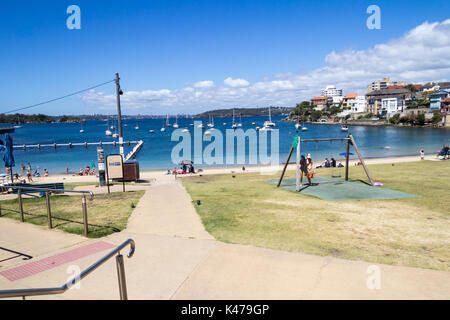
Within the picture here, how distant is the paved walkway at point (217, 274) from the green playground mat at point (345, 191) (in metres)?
7.18

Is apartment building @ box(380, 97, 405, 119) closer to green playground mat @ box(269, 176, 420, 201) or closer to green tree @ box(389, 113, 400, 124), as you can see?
green tree @ box(389, 113, 400, 124)

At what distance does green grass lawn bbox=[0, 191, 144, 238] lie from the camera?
8.15 m

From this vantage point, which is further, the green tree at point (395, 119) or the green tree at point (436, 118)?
the green tree at point (395, 119)

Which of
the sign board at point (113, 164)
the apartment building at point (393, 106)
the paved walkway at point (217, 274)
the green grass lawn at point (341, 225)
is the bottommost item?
the green grass lawn at point (341, 225)

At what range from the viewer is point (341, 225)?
328 inches

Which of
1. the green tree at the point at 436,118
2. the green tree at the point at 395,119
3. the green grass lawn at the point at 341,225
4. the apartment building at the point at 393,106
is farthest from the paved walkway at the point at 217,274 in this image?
the apartment building at the point at 393,106

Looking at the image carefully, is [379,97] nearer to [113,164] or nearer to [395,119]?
[395,119]

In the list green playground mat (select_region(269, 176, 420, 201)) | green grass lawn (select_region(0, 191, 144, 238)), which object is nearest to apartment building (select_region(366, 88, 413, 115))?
green playground mat (select_region(269, 176, 420, 201))

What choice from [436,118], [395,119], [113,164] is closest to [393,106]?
[395,119]

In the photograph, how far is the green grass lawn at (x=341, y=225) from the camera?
6398mm

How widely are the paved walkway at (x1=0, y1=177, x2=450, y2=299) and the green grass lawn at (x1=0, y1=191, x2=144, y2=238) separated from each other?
823mm

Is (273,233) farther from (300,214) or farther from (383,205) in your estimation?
(383,205)

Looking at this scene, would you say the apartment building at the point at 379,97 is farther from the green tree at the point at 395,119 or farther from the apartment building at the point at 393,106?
the green tree at the point at 395,119
